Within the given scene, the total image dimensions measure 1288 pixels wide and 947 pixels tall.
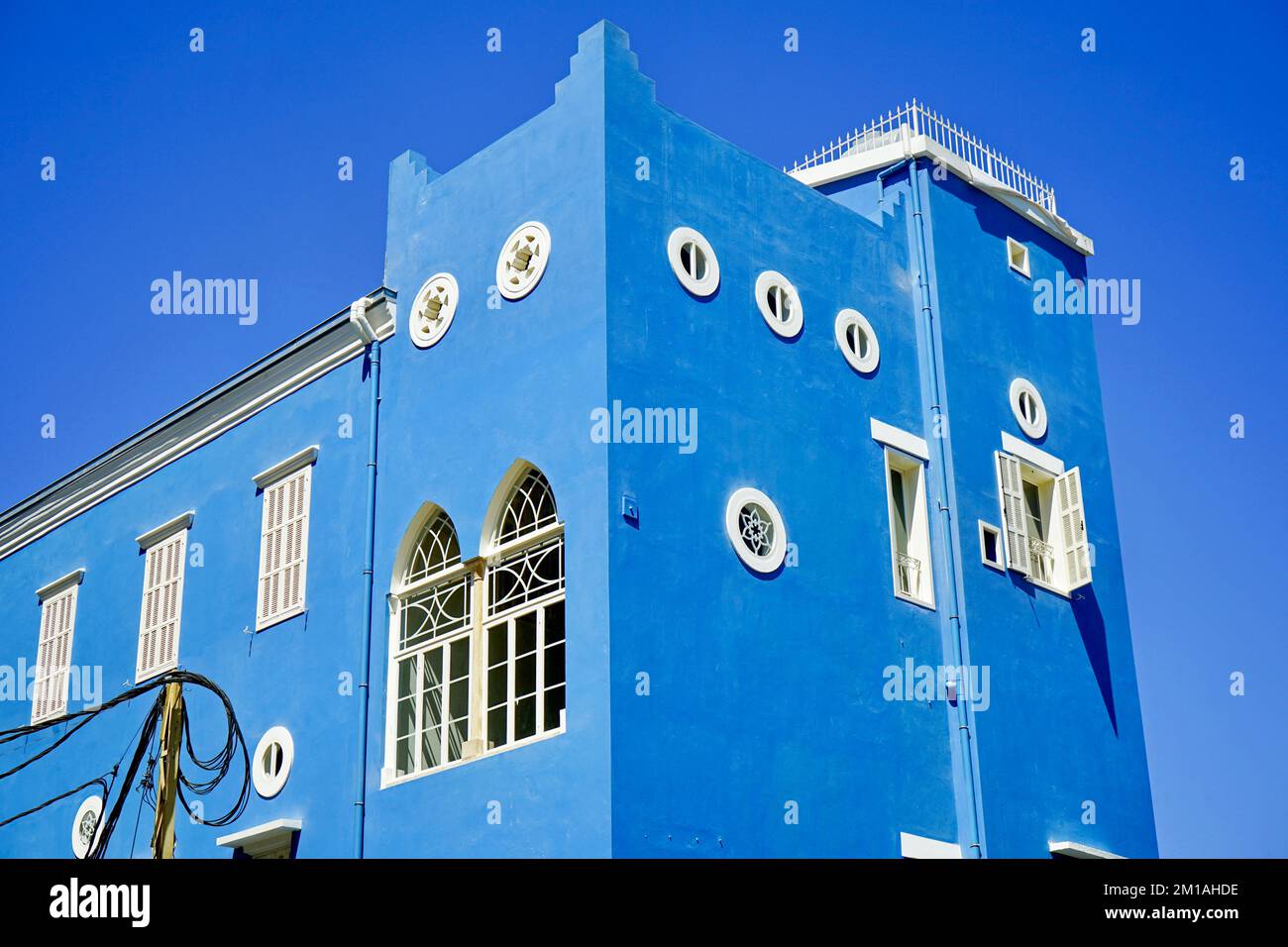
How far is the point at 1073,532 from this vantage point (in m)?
22.4

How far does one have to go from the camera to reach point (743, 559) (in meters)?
18.2

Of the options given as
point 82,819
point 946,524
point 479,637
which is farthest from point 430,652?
point 82,819

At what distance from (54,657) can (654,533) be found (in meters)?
12.0

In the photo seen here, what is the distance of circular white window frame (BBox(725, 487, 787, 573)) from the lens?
18.2m

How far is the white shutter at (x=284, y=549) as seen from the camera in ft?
69.3

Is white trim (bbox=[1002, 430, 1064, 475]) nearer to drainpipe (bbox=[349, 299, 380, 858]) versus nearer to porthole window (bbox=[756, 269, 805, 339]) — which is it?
porthole window (bbox=[756, 269, 805, 339])

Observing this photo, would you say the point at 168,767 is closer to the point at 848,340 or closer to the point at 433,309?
the point at 433,309

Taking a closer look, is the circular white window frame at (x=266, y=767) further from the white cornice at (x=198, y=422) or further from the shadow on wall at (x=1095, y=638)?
the shadow on wall at (x=1095, y=638)

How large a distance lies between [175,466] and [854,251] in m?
9.82
